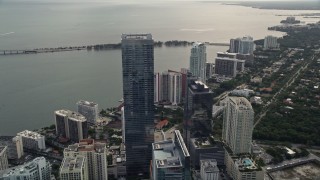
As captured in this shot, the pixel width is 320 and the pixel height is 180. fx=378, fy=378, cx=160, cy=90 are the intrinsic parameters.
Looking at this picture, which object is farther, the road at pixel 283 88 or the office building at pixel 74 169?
the road at pixel 283 88

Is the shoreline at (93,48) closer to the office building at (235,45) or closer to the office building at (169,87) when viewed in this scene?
the office building at (235,45)

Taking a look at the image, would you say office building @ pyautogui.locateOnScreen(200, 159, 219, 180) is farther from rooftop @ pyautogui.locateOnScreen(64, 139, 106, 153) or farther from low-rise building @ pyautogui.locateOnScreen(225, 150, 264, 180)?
rooftop @ pyautogui.locateOnScreen(64, 139, 106, 153)

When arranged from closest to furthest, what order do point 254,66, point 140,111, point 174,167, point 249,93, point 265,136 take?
point 174,167 < point 140,111 < point 265,136 < point 249,93 < point 254,66

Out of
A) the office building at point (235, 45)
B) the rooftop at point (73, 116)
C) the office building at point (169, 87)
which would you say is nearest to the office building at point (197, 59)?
the office building at point (169, 87)

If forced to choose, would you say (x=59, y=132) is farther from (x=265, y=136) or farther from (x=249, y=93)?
(x=249, y=93)

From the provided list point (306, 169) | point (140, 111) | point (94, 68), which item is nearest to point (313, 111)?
point (306, 169)

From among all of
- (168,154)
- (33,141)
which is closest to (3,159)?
(33,141)
